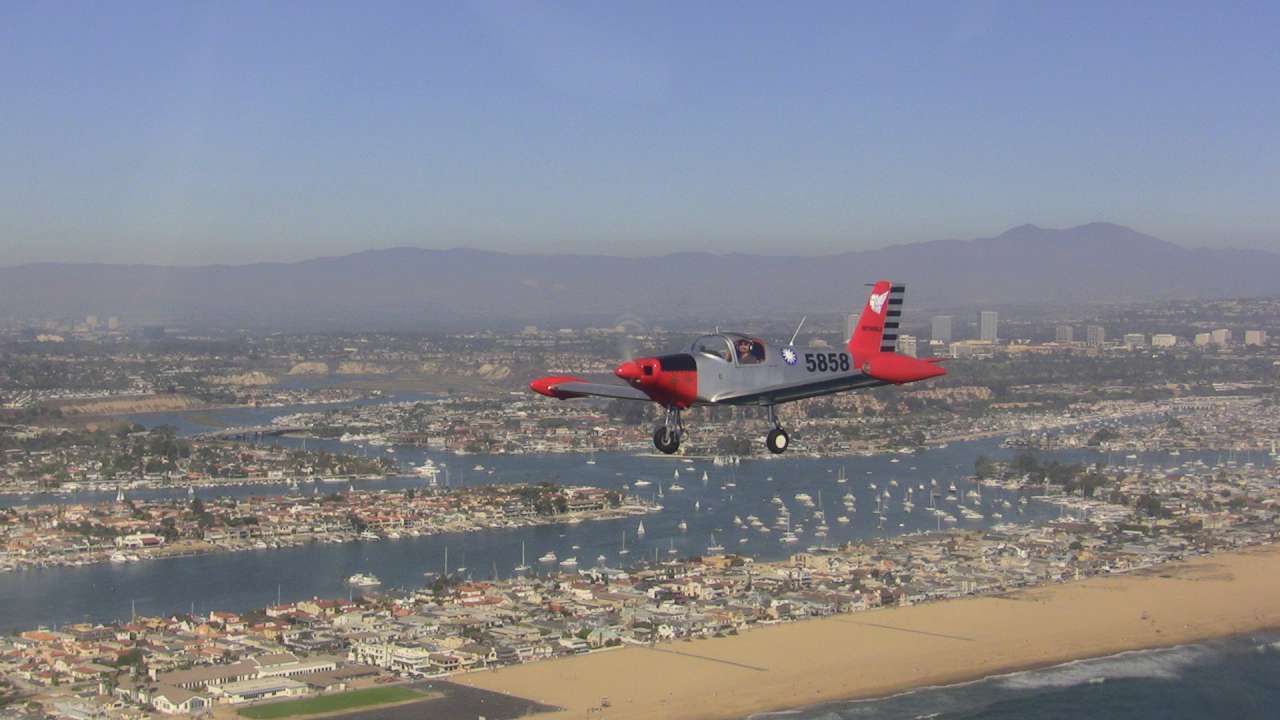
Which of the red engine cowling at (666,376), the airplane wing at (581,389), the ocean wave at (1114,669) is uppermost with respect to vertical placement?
the red engine cowling at (666,376)

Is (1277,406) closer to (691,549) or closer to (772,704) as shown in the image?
(691,549)

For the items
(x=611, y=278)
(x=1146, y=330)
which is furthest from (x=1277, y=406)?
(x=611, y=278)

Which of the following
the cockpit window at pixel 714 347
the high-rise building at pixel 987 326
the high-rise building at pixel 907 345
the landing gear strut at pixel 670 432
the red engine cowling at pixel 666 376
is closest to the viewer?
the red engine cowling at pixel 666 376

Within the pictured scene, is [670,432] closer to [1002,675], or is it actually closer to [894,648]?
[1002,675]

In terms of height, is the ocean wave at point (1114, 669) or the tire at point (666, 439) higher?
the tire at point (666, 439)

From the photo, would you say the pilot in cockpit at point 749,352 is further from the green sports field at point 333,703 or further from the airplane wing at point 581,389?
the green sports field at point 333,703

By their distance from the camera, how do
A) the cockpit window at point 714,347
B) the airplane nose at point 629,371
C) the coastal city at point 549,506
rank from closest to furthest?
the airplane nose at point 629,371 < the cockpit window at point 714,347 < the coastal city at point 549,506

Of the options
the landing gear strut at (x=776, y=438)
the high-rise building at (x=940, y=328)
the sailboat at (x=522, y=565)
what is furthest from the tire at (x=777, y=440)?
the high-rise building at (x=940, y=328)
